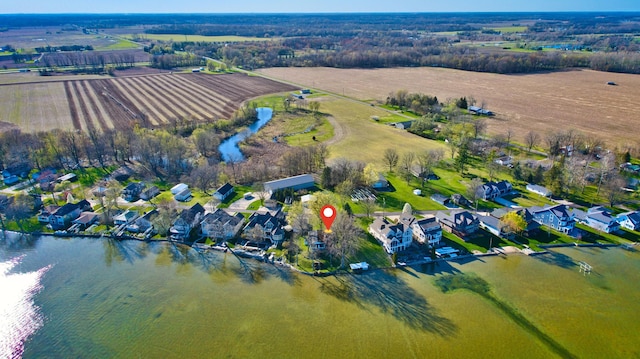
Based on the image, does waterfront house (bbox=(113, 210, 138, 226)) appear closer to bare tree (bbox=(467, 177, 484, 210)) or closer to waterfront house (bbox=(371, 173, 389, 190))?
waterfront house (bbox=(371, 173, 389, 190))

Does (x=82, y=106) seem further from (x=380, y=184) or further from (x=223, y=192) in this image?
(x=380, y=184)

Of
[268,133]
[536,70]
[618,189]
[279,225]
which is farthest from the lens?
[536,70]

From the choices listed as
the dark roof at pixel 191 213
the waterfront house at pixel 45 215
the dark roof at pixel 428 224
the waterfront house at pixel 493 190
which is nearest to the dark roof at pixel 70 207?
the waterfront house at pixel 45 215

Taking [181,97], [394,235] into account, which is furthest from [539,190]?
[181,97]

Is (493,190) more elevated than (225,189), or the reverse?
(493,190)

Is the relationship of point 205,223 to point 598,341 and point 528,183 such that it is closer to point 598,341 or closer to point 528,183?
point 598,341

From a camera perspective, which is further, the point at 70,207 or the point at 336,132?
the point at 336,132

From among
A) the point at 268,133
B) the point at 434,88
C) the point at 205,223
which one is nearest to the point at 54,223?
the point at 205,223
